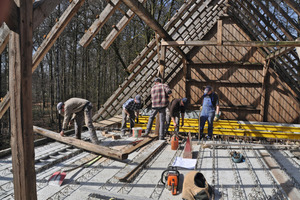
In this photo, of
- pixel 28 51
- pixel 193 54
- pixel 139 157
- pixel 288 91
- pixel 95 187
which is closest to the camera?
pixel 28 51

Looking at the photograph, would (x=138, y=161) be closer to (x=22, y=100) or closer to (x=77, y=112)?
(x=77, y=112)

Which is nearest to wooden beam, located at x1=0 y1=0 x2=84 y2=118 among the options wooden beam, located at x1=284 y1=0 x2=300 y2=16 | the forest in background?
wooden beam, located at x1=284 y1=0 x2=300 y2=16

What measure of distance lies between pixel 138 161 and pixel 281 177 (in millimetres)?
2351

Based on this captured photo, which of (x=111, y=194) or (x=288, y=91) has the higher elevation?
(x=288, y=91)

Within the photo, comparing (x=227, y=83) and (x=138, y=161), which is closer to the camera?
(x=138, y=161)

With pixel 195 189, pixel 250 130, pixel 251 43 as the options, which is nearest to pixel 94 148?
pixel 195 189

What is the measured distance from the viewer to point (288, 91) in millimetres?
8617

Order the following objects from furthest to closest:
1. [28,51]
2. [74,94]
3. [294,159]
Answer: [74,94] < [294,159] < [28,51]

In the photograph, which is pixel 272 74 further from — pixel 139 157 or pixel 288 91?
pixel 139 157

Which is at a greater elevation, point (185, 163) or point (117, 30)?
point (117, 30)

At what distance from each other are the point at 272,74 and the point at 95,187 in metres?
8.09

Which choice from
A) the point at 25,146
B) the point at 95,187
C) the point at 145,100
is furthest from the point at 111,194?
the point at 145,100

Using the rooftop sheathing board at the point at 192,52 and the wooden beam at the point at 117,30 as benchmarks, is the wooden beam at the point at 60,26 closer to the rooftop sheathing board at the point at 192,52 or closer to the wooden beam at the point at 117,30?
the wooden beam at the point at 117,30

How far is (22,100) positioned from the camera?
1.81 metres
